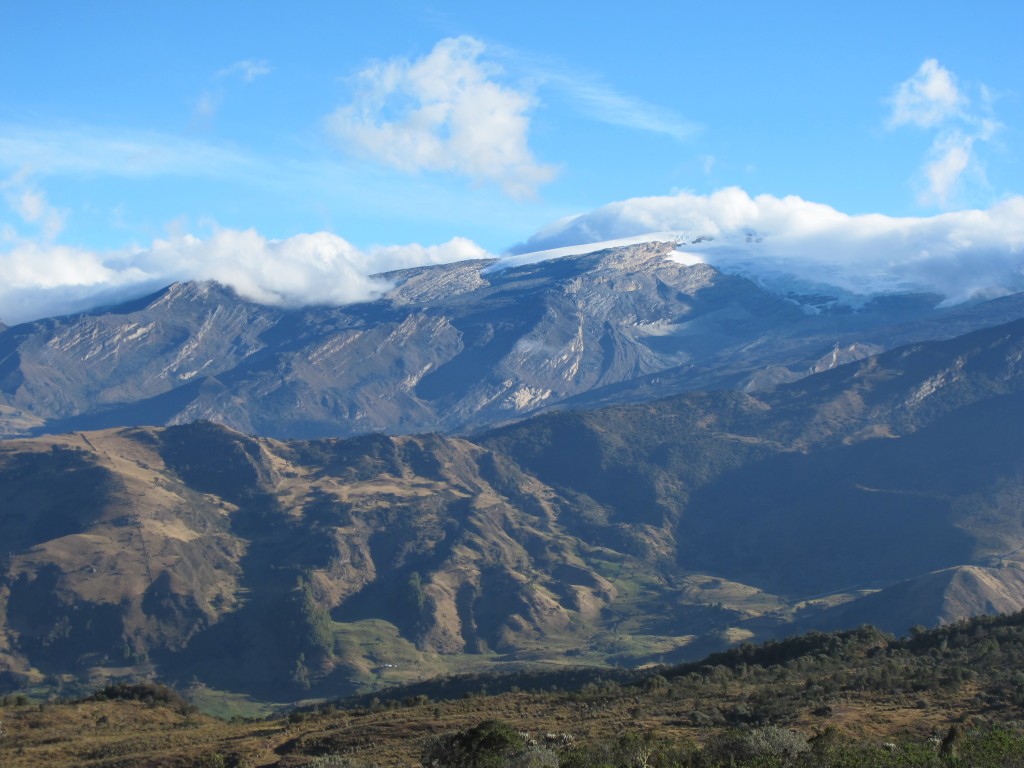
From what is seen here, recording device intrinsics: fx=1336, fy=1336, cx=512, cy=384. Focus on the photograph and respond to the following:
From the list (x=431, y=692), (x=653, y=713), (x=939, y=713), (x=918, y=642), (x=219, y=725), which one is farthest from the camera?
(x=431, y=692)

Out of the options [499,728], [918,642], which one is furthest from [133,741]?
[918,642]

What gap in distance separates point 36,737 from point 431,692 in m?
64.6

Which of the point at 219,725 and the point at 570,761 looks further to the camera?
the point at 219,725

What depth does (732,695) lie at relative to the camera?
83.5m

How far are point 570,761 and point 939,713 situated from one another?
82.7 feet

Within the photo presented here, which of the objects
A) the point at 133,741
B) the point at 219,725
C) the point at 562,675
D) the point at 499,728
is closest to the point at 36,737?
the point at 133,741

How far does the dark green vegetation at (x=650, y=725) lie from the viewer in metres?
58.6

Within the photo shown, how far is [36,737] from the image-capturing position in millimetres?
78938

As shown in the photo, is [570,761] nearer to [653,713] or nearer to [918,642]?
[653,713]

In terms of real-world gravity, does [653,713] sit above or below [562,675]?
above

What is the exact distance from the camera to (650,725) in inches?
2842

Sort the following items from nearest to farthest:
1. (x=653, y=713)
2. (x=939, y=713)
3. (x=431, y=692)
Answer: (x=939, y=713) < (x=653, y=713) < (x=431, y=692)

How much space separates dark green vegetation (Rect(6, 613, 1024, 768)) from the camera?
58.6 meters

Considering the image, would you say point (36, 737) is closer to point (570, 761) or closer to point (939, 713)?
point (570, 761)
